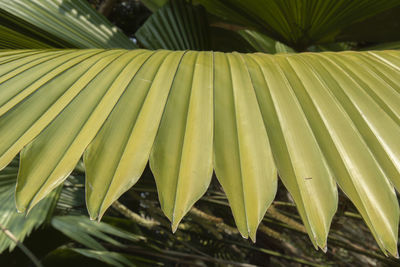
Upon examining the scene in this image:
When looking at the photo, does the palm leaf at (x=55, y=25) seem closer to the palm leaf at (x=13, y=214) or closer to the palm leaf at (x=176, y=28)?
the palm leaf at (x=176, y=28)

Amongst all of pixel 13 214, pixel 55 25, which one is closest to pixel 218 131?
pixel 55 25

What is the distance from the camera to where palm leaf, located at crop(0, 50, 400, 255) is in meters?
0.35

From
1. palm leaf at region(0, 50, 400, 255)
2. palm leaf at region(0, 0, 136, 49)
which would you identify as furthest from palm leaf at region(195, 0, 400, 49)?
palm leaf at region(0, 50, 400, 255)

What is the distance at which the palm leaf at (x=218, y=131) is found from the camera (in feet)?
1.14

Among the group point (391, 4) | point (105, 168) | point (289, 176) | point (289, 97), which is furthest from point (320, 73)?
point (391, 4)

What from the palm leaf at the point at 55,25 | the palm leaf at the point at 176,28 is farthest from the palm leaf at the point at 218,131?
the palm leaf at the point at 176,28

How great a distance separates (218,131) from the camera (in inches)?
15.3

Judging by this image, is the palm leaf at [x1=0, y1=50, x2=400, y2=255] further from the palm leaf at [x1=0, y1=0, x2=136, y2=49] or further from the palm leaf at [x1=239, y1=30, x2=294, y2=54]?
the palm leaf at [x1=239, y1=30, x2=294, y2=54]

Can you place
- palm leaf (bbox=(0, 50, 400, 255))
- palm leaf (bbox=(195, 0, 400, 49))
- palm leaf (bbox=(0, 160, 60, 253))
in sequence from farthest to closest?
palm leaf (bbox=(0, 160, 60, 253))
palm leaf (bbox=(195, 0, 400, 49))
palm leaf (bbox=(0, 50, 400, 255))

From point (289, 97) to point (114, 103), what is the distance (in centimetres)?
20

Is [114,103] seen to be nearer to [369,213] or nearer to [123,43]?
[369,213]

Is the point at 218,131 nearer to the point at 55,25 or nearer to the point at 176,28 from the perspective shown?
the point at 55,25

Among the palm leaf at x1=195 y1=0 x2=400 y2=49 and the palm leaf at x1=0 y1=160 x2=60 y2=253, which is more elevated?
the palm leaf at x1=195 y1=0 x2=400 y2=49

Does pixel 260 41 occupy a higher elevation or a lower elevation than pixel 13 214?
higher
